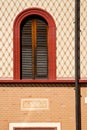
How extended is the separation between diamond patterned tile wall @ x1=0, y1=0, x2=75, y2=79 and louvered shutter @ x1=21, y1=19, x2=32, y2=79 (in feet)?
1.44

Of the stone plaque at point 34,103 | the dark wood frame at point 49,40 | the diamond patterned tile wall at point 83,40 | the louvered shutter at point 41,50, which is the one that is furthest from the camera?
the louvered shutter at point 41,50

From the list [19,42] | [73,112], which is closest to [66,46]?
[19,42]

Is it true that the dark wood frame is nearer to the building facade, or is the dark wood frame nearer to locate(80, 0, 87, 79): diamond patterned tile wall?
the building facade

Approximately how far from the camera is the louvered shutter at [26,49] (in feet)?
38.4

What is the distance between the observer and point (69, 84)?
37.6 feet

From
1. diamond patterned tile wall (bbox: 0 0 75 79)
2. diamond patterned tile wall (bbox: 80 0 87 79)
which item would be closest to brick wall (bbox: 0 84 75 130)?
diamond patterned tile wall (bbox: 0 0 75 79)

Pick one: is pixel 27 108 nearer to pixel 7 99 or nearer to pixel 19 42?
pixel 7 99

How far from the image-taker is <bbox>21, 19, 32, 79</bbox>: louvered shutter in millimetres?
11711

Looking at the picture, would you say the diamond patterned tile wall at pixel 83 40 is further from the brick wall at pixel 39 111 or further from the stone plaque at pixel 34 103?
the stone plaque at pixel 34 103

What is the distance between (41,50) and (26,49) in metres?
0.57

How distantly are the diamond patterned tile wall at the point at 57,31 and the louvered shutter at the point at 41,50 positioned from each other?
467 millimetres

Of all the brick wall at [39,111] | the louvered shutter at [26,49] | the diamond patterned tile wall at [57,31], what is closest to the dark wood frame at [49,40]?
the diamond patterned tile wall at [57,31]

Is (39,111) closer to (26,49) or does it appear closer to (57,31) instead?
(26,49)

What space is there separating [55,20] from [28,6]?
1.14 meters
